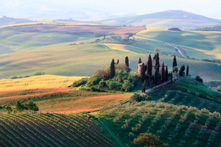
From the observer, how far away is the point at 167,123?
4325cm

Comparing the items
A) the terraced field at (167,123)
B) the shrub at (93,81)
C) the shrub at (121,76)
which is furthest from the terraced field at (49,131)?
the shrub at (121,76)

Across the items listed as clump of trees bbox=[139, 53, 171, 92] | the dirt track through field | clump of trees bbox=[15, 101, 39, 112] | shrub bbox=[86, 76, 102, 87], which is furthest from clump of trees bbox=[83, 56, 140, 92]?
clump of trees bbox=[15, 101, 39, 112]

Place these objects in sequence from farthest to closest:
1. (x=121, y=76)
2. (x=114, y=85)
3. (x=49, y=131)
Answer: (x=121, y=76)
(x=114, y=85)
(x=49, y=131)

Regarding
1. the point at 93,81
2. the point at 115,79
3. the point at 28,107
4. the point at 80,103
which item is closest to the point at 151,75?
the point at 115,79

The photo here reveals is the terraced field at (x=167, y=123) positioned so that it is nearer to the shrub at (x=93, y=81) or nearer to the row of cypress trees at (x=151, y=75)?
the row of cypress trees at (x=151, y=75)

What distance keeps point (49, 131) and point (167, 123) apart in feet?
59.2

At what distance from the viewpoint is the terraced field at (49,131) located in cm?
3462

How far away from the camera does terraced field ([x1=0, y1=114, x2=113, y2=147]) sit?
114 feet

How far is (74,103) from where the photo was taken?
58812 mm

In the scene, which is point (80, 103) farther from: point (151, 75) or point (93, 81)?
point (151, 75)

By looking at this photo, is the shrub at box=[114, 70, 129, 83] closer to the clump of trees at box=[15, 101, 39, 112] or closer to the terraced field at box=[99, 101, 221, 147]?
the terraced field at box=[99, 101, 221, 147]

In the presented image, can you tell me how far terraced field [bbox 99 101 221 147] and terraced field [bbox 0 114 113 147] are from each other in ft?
12.8

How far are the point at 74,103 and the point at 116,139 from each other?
2237cm

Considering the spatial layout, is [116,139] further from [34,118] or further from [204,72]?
[204,72]
